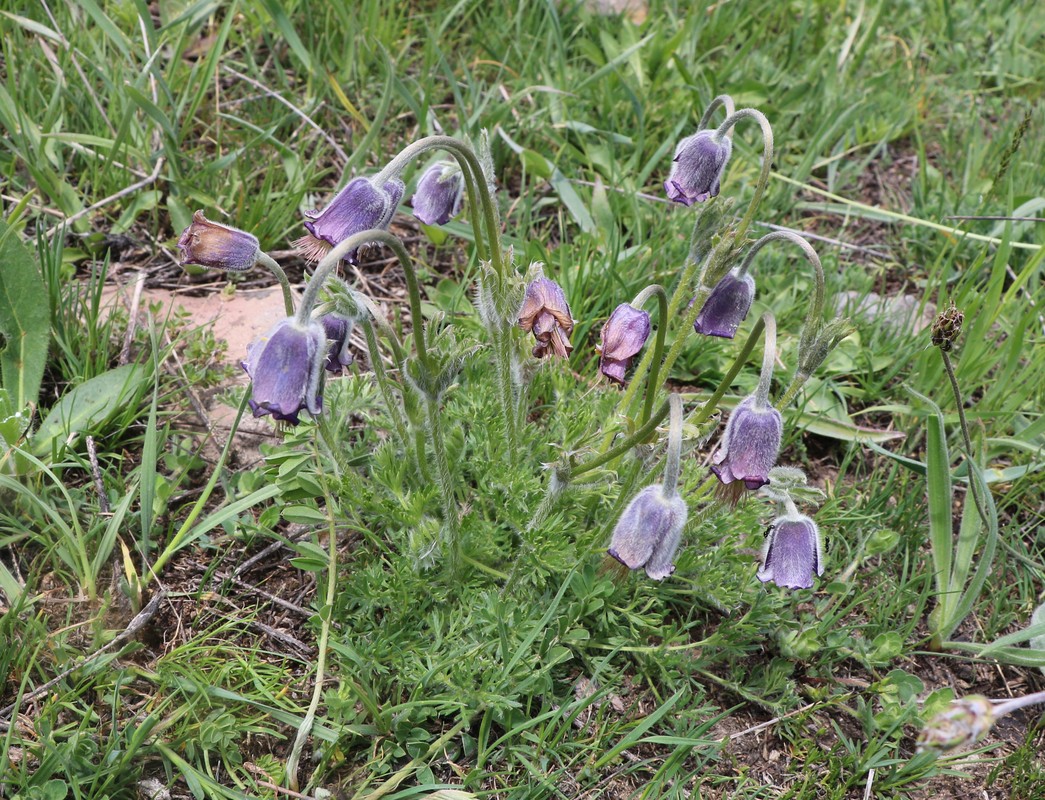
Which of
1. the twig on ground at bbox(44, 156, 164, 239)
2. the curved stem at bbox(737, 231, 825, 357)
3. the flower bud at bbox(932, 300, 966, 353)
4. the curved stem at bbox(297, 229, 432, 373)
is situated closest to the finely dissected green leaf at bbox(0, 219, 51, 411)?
the twig on ground at bbox(44, 156, 164, 239)

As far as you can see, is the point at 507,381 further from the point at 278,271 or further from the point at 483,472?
the point at 278,271

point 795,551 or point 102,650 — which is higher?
point 795,551

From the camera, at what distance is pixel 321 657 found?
225 centimetres

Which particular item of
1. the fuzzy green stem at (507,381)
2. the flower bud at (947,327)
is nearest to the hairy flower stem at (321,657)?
the fuzzy green stem at (507,381)

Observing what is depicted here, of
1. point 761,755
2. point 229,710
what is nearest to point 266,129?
point 229,710

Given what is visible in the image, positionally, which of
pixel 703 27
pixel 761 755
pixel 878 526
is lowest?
pixel 761 755

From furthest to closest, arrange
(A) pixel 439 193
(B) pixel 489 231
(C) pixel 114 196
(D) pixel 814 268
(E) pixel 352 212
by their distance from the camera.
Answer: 1. (C) pixel 114 196
2. (A) pixel 439 193
3. (B) pixel 489 231
4. (D) pixel 814 268
5. (E) pixel 352 212

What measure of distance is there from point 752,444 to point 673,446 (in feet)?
0.75

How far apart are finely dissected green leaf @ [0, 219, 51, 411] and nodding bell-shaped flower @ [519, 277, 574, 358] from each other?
147 centimetres

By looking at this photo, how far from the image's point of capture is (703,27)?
416 centimetres

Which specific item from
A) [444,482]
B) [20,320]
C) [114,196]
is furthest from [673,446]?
[114,196]

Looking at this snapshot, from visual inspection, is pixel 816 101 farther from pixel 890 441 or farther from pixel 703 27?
pixel 890 441

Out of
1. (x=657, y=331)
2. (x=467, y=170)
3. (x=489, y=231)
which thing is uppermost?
(x=467, y=170)

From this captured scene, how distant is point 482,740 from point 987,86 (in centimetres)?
402
